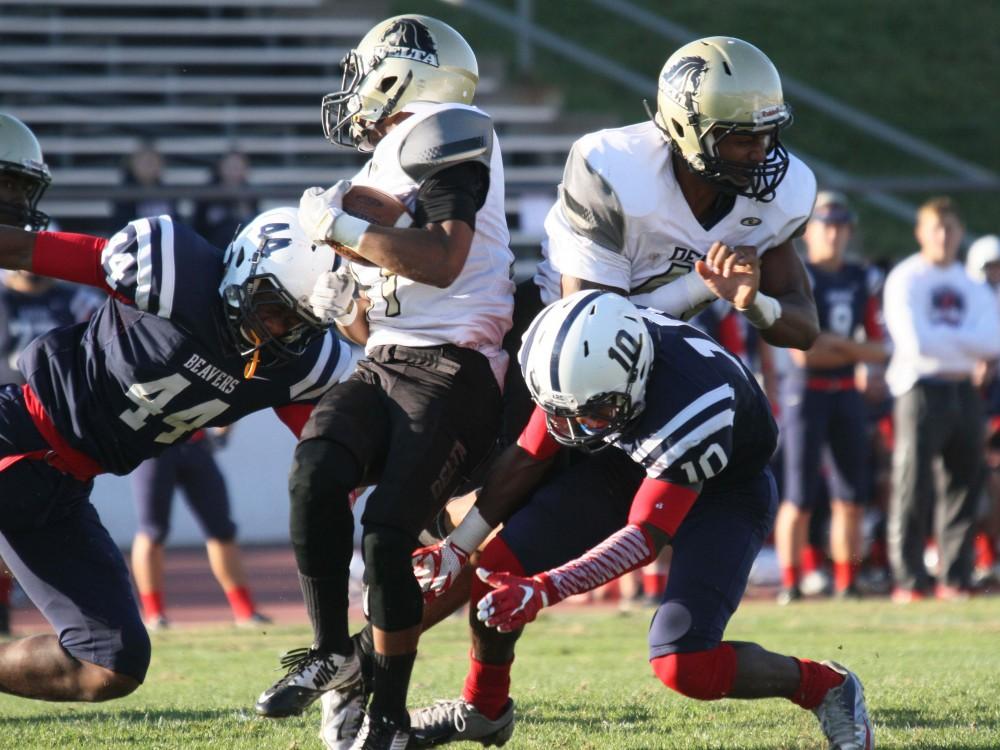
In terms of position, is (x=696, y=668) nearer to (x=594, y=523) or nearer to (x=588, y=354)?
(x=594, y=523)

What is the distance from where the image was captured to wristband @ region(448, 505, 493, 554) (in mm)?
4820

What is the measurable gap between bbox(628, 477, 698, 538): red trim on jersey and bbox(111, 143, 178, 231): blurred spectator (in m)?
8.08

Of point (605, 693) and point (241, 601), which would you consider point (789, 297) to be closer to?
point (605, 693)

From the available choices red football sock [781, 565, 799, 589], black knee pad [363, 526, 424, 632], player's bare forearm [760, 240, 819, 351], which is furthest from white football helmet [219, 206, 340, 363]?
red football sock [781, 565, 799, 589]

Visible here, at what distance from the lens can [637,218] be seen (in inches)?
198

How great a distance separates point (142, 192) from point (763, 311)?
789 centimetres

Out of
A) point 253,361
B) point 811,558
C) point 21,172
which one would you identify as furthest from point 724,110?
point 811,558

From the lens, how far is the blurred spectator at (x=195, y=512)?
8.38 metres

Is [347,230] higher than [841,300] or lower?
higher

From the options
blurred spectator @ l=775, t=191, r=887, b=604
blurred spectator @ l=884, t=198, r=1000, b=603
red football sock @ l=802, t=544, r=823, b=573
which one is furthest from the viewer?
red football sock @ l=802, t=544, r=823, b=573

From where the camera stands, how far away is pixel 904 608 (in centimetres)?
891

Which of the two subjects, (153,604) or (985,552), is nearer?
(153,604)

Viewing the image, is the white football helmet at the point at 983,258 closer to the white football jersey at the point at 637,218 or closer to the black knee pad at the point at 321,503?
the white football jersey at the point at 637,218

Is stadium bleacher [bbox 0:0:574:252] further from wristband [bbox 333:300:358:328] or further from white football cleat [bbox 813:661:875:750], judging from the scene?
white football cleat [bbox 813:661:875:750]
